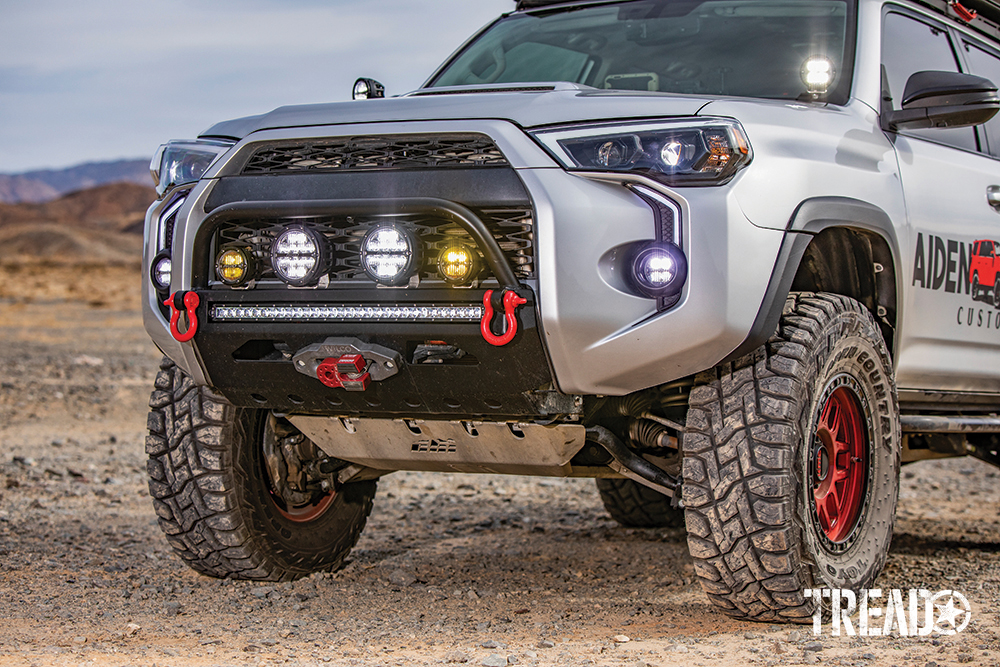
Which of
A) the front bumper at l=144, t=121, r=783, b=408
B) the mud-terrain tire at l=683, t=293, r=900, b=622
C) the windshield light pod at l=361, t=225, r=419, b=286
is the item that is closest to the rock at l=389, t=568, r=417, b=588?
the front bumper at l=144, t=121, r=783, b=408

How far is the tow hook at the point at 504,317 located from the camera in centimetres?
334

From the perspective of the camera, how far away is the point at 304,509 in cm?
482

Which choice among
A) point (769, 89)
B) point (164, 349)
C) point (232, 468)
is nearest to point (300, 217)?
point (164, 349)

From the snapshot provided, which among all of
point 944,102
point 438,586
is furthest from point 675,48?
point 438,586

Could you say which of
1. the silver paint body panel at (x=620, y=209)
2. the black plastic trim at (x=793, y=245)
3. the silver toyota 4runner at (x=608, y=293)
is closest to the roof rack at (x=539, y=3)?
the silver toyota 4runner at (x=608, y=293)

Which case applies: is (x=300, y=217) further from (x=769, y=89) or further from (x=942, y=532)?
(x=942, y=532)

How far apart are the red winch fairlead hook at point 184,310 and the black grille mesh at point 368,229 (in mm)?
125

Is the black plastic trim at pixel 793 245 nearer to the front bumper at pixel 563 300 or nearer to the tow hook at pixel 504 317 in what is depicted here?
the front bumper at pixel 563 300

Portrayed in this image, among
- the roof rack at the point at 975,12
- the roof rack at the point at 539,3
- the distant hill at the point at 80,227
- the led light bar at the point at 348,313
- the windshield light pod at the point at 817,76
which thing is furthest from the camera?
the distant hill at the point at 80,227

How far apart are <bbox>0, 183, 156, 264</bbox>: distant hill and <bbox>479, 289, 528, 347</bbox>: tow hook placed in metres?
34.4

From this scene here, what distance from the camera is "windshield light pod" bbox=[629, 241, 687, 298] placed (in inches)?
131

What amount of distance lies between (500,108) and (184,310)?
3.82ft

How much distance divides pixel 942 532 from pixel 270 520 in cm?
360

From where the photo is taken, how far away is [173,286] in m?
3.79
